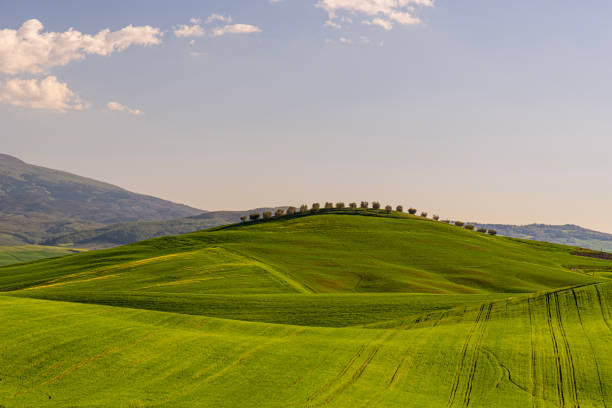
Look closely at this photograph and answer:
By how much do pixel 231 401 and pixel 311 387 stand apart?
531 centimetres

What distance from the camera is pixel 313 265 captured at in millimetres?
87438

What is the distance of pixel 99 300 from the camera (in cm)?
5547

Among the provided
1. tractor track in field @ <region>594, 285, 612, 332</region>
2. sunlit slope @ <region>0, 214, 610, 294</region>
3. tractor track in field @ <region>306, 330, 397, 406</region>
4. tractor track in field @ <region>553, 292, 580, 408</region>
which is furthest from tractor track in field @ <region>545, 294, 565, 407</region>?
sunlit slope @ <region>0, 214, 610, 294</region>

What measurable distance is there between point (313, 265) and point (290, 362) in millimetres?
54064

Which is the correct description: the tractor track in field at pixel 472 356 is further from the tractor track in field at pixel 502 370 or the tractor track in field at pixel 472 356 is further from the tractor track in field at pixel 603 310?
the tractor track in field at pixel 603 310

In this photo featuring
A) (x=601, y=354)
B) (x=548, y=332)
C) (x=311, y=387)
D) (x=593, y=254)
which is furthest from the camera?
(x=593, y=254)

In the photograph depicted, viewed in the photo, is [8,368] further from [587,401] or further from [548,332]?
[548,332]

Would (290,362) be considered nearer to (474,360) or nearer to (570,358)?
(474,360)

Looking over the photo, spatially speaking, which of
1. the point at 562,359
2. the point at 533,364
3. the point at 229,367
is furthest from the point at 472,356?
the point at 229,367

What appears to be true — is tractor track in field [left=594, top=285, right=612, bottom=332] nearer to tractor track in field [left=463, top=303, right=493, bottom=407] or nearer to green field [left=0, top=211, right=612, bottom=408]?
green field [left=0, top=211, right=612, bottom=408]

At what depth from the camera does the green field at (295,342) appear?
2825cm

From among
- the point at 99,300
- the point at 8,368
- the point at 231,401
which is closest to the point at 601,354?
the point at 231,401

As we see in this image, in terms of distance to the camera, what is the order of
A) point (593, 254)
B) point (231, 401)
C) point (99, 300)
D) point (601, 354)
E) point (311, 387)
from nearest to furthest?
point (231, 401) → point (311, 387) → point (601, 354) → point (99, 300) → point (593, 254)

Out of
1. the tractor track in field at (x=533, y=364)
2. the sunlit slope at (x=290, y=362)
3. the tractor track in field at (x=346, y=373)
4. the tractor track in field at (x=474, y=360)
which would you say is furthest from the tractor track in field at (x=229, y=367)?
the tractor track in field at (x=533, y=364)
